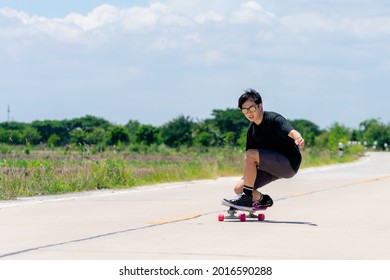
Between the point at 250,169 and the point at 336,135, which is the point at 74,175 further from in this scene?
the point at 336,135

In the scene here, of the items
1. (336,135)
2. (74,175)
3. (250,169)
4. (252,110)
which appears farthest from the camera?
(336,135)

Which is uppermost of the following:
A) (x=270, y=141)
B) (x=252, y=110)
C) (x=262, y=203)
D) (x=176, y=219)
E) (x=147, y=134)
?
(x=252, y=110)

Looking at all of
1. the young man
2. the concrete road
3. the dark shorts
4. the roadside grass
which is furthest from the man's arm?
the roadside grass

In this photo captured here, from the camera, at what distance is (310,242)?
1045 centimetres

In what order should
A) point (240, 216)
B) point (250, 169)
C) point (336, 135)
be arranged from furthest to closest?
point (336, 135) < point (240, 216) < point (250, 169)

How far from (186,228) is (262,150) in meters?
1.59

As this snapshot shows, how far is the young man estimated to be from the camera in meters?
12.4

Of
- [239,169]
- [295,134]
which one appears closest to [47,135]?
[239,169]

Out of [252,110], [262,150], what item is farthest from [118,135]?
[252,110]

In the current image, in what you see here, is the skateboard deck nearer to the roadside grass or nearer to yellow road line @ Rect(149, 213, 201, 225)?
yellow road line @ Rect(149, 213, 201, 225)

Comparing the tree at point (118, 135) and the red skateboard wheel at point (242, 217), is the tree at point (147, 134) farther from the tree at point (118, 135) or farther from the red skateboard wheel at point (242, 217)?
the red skateboard wheel at point (242, 217)

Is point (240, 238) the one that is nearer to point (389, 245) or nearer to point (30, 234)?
point (389, 245)

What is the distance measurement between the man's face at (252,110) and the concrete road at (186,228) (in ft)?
4.79

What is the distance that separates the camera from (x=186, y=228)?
12.0m
